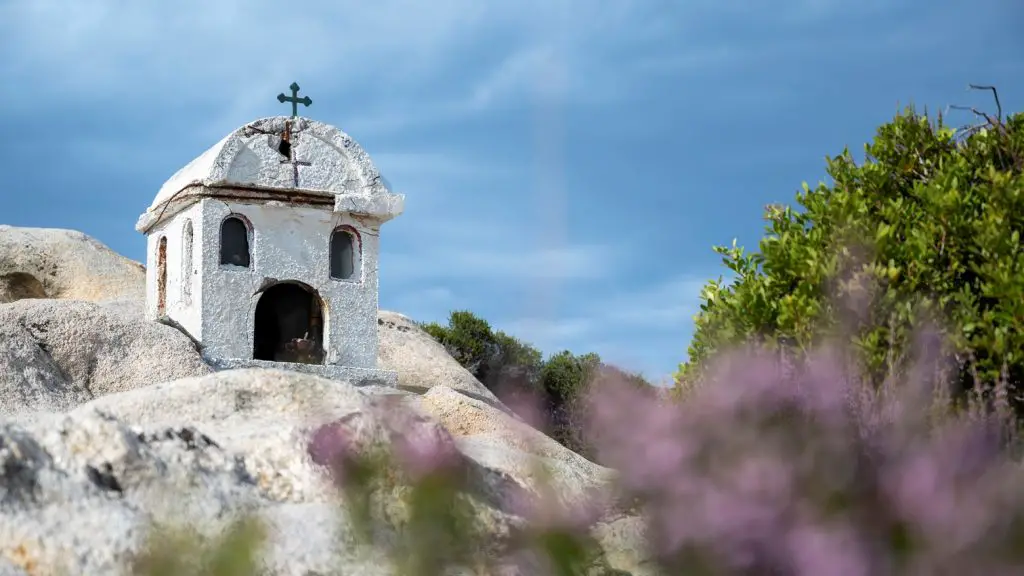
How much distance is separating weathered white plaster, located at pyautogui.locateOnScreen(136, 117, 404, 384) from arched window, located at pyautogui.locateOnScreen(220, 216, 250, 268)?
0.12 meters

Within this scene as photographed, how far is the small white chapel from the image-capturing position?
539 inches

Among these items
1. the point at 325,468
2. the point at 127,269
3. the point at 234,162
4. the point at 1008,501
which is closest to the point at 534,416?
the point at 1008,501

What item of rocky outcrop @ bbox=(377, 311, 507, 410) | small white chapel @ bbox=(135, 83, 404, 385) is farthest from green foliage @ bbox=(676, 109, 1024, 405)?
rocky outcrop @ bbox=(377, 311, 507, 410)

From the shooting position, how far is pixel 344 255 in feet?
47.8

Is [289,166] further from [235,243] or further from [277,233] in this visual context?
[235,243]

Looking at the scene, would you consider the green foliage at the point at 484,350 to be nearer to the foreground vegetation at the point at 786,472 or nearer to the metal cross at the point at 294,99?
the metal cross at the point at 294,99

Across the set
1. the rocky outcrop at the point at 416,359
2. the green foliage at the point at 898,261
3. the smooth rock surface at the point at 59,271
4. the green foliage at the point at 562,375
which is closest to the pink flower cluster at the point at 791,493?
the green foliage at the point at 898,261

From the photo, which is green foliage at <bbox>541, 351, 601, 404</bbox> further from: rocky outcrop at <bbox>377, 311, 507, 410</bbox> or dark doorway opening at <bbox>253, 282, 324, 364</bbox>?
dark doorway opening at <bbox>253, 282, 324, 364</bbox>

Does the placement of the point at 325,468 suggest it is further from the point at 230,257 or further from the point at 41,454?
the point at 230,257

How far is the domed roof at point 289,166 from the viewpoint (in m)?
13.8

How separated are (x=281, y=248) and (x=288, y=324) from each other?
1.12 m

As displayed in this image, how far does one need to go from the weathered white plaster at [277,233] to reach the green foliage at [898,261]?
812 cm

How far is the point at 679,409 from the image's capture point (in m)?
2.66

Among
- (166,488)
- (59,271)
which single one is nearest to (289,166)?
(59,271)
